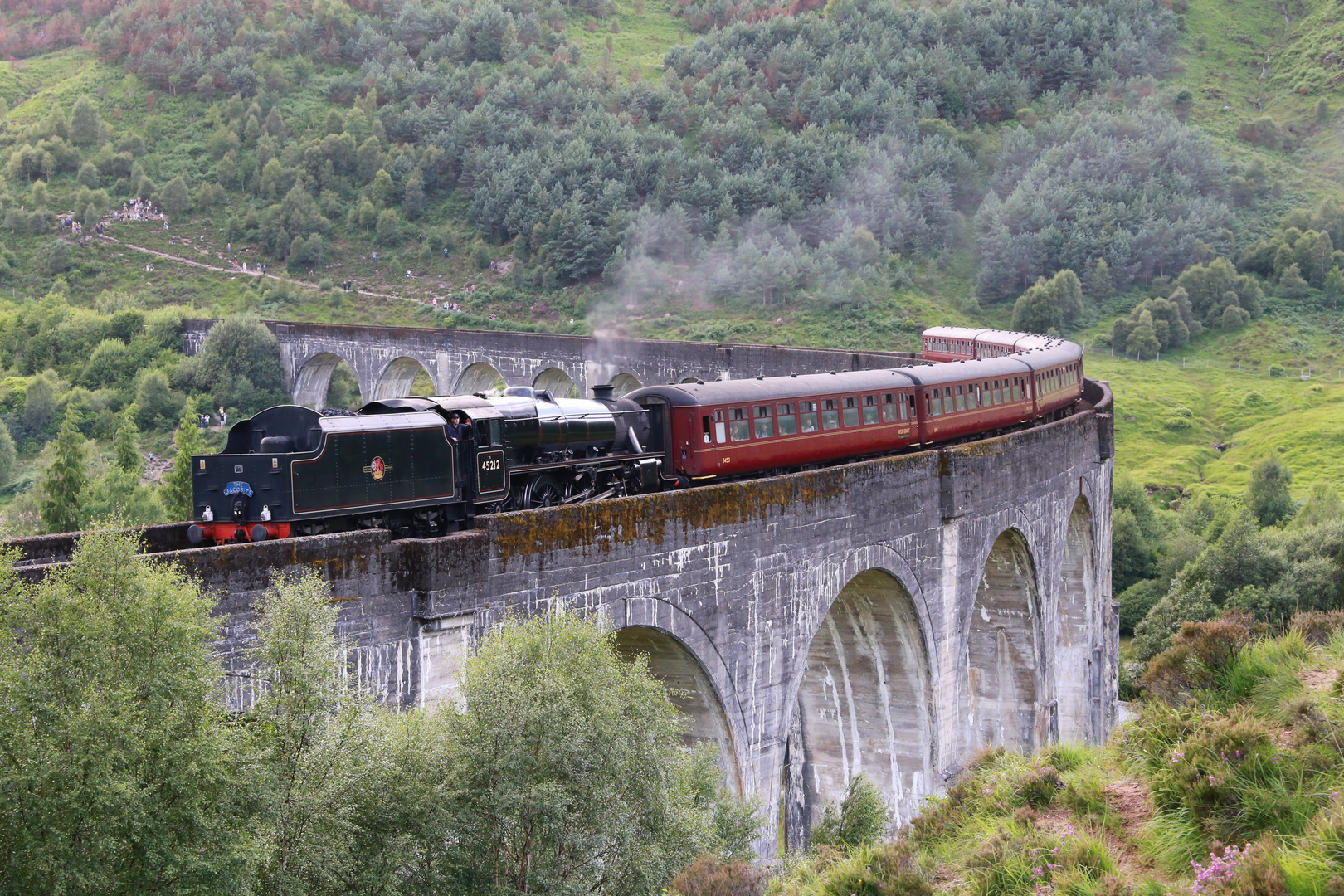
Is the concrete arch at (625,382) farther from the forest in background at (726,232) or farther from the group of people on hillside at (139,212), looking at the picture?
the group of people on hillside at (139,212)

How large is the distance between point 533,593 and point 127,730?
20.0ft

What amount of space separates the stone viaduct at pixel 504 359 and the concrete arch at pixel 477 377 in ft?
0.16

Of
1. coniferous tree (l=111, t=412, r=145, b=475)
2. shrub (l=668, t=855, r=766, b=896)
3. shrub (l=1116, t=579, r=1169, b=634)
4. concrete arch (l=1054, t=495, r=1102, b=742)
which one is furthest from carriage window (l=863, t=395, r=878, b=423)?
coniferous tree (l=111, t=412, r=145, b=475)

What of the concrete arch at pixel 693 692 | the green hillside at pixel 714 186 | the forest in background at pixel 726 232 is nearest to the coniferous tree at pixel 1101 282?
the green hillside at pixel 714 186

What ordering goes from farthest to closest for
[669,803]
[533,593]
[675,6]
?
[675,6], [533,593], [669,803]

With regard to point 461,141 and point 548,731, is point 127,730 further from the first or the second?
point 461,141

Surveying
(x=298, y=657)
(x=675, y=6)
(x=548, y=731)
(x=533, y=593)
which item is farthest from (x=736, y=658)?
(x=675, y=6)

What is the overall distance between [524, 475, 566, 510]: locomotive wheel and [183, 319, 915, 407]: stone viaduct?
72.5 ft

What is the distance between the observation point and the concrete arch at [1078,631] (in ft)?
100

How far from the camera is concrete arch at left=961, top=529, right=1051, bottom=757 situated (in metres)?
26.1

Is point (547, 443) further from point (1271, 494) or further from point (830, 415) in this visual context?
point (1271, 494)

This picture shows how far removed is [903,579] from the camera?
19.5m

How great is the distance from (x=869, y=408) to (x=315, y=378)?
157 ft

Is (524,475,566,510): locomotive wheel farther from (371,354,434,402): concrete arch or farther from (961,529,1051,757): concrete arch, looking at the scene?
(371,354,434,402): concrete arch
